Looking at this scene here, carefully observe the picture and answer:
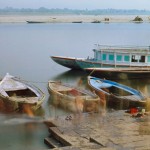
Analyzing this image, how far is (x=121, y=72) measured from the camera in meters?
30.5

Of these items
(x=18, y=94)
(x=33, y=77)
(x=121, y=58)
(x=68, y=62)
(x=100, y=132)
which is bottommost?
(x=33, y=77)

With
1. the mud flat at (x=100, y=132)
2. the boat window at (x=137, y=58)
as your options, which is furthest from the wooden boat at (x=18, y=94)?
the boat window at (x=137, y=58)

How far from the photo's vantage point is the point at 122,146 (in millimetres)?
13422

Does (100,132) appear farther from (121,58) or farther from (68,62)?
(68,62)

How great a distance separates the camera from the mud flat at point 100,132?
13.6m

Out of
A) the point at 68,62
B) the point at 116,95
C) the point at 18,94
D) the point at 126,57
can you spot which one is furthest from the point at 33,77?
the point at 116,95

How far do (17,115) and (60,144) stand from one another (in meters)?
5.47

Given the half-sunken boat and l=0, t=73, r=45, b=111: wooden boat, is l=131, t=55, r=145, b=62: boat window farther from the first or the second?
l=0, t=73, r=45, b=111: wooden boat

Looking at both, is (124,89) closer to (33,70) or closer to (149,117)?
(149,117)

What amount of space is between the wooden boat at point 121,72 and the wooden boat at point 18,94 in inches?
303

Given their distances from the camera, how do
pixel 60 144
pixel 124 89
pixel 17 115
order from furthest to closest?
pixel 124 89 → pixel 17 115 → pixel 60 144

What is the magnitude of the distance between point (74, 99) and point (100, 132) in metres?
5.76

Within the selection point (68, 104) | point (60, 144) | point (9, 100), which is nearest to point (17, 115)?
point (9, 100)

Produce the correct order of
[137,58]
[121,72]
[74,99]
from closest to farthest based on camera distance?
[74,99] < [121,72] < [137,58]
